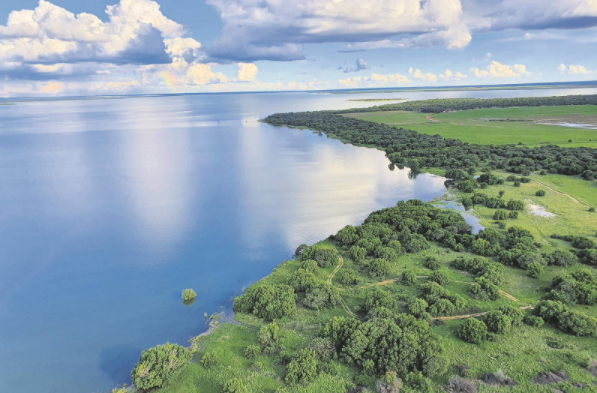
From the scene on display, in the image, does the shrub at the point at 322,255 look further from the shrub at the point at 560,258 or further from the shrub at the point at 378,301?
the shrub at the point at 560,258

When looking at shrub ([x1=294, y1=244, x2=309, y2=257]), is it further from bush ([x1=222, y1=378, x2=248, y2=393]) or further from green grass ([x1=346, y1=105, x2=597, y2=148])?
green grass ([x1=346, y1=105, x2=597, y2=148])

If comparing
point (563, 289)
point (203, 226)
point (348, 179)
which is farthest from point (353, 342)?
point (348, 179)

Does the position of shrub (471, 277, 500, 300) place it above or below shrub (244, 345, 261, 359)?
above

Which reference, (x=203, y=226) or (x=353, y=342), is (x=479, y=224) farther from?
(x=203, y=226)

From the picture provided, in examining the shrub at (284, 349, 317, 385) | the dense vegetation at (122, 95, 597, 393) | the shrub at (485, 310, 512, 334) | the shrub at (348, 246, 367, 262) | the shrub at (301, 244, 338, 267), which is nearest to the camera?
the shrub at (284, 349, 317, 385)

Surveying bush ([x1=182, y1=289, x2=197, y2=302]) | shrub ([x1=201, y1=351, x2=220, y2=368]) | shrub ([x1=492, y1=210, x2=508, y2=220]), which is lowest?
shrub ([x1=201, y1=351, x2=220, y2=368])

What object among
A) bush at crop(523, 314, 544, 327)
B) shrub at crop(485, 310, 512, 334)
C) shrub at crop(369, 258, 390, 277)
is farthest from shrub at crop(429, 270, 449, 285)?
bush at crop(523, 314, 544, 327)
